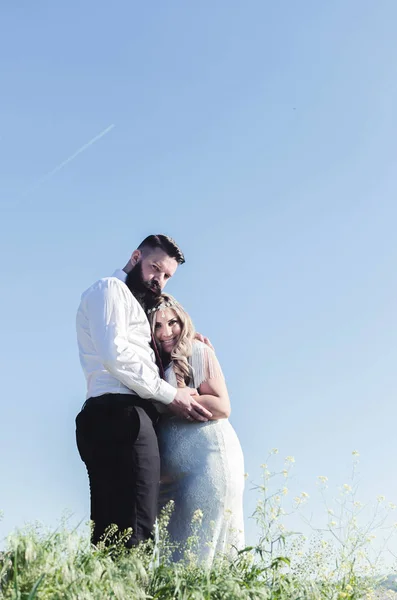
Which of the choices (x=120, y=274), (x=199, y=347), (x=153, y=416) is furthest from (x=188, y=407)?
(x=120, y=274)

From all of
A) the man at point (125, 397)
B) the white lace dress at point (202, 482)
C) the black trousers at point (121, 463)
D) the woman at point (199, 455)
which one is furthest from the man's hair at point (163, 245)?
the black trousers at point (121, 463)

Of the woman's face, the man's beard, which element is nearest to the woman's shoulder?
the woman's face

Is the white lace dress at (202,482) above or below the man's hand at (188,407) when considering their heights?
below

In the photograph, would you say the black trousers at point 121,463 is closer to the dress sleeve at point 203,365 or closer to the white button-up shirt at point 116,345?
the white button-up shirt at point 116,345

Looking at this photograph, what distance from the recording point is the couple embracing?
5.07 metres

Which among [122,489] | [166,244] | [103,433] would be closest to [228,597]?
[122,489]

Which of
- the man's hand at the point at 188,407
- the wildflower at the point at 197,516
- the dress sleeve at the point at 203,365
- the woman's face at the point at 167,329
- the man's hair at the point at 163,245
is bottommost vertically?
the wildflower at the point at 197,516

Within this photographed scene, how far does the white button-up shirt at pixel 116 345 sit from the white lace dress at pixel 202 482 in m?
0.39

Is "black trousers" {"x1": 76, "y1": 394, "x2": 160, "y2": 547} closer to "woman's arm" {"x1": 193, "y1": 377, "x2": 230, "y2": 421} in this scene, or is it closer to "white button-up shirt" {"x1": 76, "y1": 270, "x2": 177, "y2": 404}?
"white button-up shirt" {"x1": 76, "y1": 270, "x2": 177, "y2": 404}

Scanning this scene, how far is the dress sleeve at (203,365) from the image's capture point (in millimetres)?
5840

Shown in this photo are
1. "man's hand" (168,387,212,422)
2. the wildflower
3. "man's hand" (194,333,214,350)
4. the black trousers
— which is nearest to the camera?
the black trousers

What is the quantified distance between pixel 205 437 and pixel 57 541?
1655mm

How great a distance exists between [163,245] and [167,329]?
0.66m

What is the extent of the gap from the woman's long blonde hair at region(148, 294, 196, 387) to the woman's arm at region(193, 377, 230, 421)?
15cm
